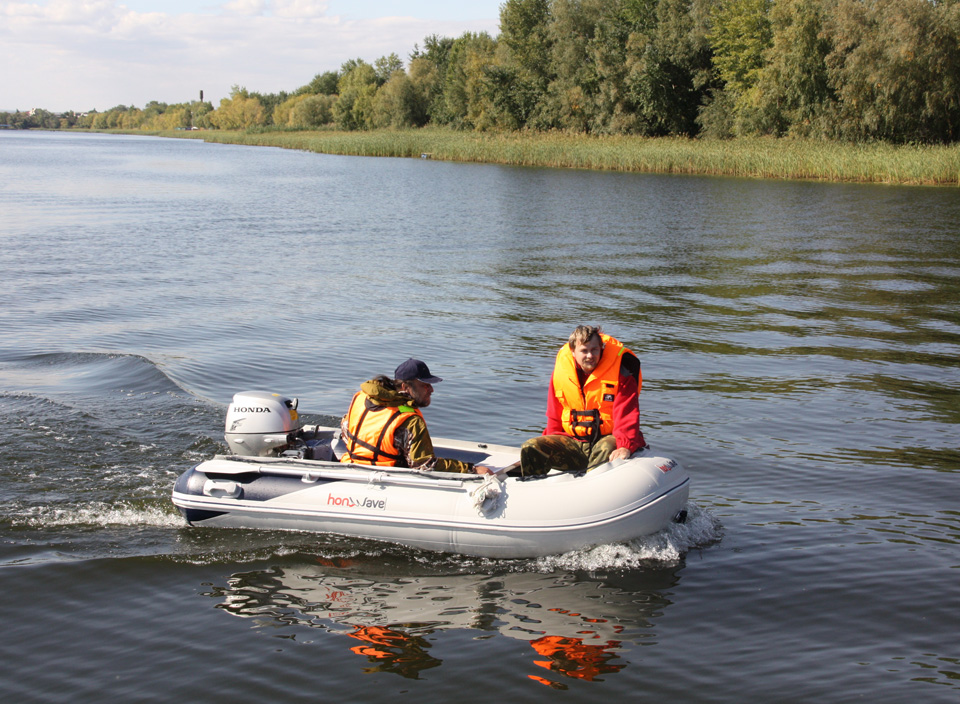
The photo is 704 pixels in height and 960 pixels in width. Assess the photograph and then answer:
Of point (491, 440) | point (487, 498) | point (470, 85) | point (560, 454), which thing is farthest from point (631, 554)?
point (470, 85)

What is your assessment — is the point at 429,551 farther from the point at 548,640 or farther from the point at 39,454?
the point at 39,454

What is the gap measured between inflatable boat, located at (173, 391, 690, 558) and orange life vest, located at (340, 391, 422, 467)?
0.37 feet

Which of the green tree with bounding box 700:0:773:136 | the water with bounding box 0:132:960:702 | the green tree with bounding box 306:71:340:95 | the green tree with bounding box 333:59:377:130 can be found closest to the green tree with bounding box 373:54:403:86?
the green tree with bounding box 333:59:377:130

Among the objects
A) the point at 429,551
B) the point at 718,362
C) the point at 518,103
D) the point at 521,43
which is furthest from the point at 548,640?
the point at 521,43

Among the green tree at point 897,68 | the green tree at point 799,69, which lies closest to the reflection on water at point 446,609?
the green tree at point 897,68

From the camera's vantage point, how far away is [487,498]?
5812 mm

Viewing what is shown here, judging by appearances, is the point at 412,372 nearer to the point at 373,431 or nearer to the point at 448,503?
the point at 373,431

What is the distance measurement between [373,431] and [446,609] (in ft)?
4.55

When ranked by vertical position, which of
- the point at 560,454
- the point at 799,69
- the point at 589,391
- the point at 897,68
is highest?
the point at 799,69

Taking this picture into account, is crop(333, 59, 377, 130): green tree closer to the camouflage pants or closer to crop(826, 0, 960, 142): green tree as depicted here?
crop(826, 0, 960, 142): green tree

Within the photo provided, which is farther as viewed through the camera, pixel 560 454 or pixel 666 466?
pixel 560 454

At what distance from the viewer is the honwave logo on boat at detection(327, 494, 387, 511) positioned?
598cm

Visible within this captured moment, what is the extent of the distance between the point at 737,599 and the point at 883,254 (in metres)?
15.4

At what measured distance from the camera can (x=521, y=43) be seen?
6844cm
